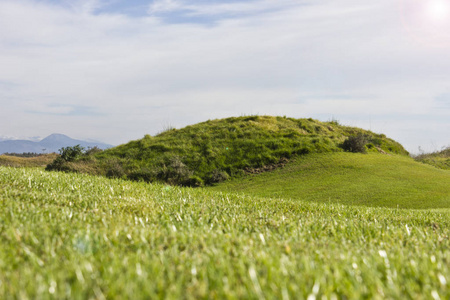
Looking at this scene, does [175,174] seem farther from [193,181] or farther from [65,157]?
[65,157]

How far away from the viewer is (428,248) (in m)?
4.47

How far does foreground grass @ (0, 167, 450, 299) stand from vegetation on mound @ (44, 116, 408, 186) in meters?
15.8

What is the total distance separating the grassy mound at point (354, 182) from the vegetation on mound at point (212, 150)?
1.35 metres

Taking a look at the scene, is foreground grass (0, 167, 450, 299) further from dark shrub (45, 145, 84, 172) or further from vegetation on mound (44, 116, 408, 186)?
dark shrub (45, 145, 84, 172)

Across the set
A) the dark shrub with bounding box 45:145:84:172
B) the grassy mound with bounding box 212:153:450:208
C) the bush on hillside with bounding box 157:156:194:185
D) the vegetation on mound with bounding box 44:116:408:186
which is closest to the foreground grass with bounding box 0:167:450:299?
the grassy mound with bounding box 212:153:450:208

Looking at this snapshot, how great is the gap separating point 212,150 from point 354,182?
906 centimetres

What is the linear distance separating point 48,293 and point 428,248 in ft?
13.1

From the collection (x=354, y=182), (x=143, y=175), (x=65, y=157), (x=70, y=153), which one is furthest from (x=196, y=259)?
(x=70, y=153)

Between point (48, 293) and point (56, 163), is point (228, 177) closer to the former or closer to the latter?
point (56, 163)

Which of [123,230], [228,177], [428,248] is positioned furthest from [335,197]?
[123,230]

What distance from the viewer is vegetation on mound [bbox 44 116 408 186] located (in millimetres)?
21406

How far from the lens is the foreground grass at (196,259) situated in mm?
2398

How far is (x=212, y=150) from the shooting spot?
78.8 ft

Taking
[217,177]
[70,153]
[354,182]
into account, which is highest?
[70,153]
